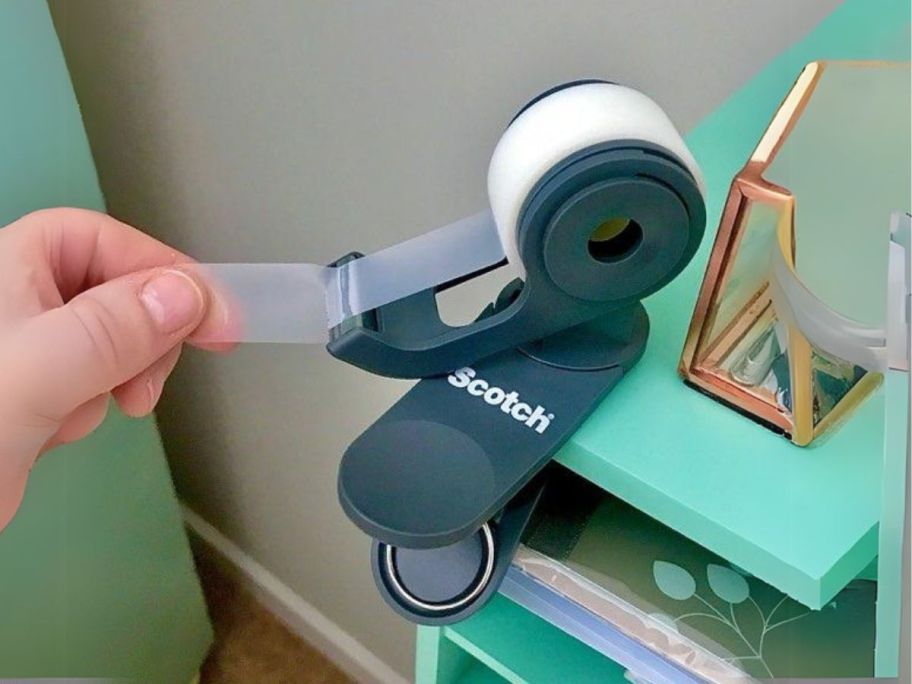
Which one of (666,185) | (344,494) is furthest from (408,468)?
(666,185)

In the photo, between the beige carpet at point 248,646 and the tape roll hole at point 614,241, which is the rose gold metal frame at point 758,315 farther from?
the beige carpet at point 248,646

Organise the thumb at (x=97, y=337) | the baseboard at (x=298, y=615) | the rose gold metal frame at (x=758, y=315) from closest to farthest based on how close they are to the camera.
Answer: the rose gold metal frame at (x=758, y=315), the thumb at (x=97, y=337), the baseboard at (x=298, y=615)

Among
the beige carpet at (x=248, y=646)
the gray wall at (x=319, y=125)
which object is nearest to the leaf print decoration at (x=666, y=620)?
the gray wall at (x=319, y=125)

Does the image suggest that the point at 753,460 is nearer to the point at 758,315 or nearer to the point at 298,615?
the point at 758,315

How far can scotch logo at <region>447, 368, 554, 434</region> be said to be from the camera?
1.22ft

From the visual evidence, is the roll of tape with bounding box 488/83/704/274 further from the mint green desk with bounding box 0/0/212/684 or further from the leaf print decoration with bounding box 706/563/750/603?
the mint green desk with bounding box 0/0/212/684

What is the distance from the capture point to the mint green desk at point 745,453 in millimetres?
329

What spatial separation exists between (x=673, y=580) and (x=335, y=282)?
20cm

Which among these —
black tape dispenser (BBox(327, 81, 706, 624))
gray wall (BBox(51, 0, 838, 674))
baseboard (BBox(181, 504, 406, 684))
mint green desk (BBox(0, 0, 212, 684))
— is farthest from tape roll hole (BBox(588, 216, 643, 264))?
baseboard (BBox(181, 504, 406, 684))

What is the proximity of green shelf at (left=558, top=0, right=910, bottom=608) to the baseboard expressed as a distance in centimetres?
87

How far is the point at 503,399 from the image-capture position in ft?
1.27

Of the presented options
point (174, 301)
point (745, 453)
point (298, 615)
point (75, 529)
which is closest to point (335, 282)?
point (174, 301)

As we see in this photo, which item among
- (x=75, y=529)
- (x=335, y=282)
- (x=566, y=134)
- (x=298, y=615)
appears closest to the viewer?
(x=566, y=134)

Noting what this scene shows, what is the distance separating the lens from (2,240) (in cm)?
53
